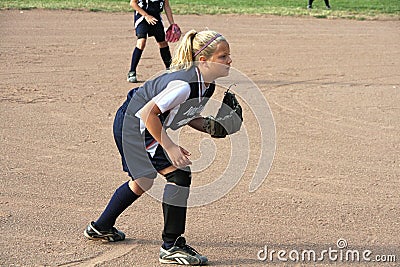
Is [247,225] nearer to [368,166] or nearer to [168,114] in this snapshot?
[168,114]

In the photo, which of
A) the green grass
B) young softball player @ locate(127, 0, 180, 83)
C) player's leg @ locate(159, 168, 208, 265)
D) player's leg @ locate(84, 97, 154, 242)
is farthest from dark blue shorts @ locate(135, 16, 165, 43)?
the green grass

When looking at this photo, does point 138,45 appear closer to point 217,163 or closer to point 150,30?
point 150,30

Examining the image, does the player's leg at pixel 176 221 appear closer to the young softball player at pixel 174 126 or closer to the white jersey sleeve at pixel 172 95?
the young softball player at pixel 174 126

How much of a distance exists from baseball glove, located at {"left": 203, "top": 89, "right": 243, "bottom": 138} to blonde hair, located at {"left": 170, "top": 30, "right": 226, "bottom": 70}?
0.39 m

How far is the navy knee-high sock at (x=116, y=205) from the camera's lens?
16.1 ft

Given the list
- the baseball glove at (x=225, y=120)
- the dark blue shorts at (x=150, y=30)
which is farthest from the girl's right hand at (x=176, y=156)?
the dark blue shorts at (x=150, y=30)

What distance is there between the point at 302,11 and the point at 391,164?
1158cm

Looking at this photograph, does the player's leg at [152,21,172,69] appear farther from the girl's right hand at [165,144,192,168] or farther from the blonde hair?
the girl's right hand at [165,144,192,168]

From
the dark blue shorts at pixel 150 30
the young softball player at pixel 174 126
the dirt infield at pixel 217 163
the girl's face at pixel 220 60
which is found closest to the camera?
the young softball player at pixel 174 126

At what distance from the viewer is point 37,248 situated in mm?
4879

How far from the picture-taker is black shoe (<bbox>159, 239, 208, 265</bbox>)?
470cm

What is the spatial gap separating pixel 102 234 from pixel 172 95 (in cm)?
115

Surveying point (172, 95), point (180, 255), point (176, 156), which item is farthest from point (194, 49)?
point (180, 255)

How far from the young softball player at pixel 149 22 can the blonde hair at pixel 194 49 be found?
5083 mm
